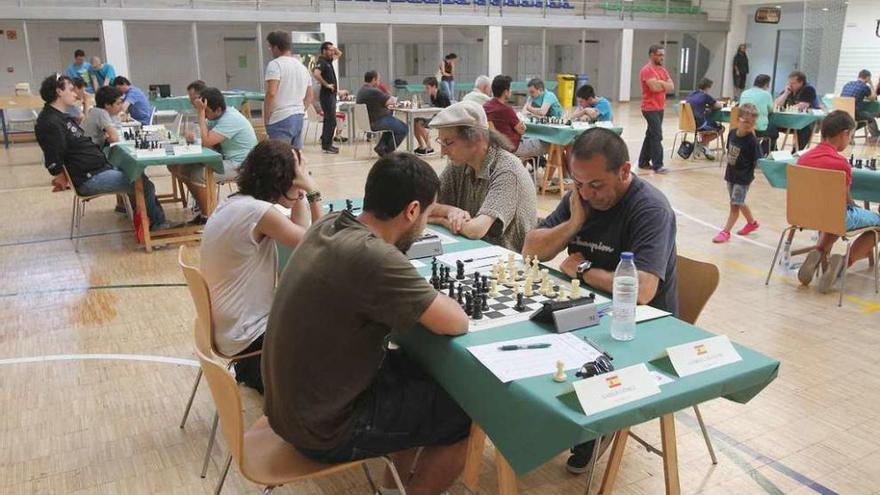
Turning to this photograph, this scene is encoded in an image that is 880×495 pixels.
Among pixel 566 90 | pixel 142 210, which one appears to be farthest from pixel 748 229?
pixel 566 90

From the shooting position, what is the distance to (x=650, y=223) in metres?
2.53

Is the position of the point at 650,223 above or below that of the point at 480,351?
above

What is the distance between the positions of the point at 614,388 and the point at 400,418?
2.31 feet

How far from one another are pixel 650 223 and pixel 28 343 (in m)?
3.68

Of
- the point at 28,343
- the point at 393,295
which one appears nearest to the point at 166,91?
the point at 28,343

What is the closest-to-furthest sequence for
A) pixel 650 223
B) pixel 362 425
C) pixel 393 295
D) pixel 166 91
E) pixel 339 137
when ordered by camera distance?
pixel 393 295
pixel 362 425
pixel 650 223
pixel 339 137
pixel 166 91

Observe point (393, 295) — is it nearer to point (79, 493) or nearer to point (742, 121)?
point (79, 493)

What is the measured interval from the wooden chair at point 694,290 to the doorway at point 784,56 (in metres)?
22.3

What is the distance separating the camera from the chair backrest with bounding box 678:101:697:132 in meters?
10.4

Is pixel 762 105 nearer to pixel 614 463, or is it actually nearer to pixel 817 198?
pixel 817 198

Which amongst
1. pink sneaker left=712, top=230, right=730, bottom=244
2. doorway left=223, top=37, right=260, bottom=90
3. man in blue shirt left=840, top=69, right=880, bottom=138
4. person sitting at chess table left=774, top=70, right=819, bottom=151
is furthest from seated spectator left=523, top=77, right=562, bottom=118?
doorway left=223, top=37, right=260, bottom=90

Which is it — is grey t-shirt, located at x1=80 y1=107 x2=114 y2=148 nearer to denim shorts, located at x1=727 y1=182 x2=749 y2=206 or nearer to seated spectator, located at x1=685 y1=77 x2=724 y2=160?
denim shorts, located at x1=727 y1=182 x2=749 y2=206

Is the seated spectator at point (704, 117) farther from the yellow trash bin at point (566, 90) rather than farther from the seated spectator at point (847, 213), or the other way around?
the yellow trash bin at point (566, 90)

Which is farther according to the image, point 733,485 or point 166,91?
point 166,91
